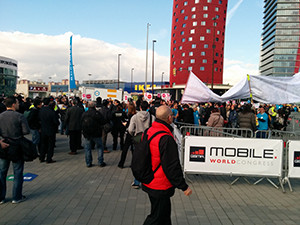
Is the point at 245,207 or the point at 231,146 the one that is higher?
the point at 231,146

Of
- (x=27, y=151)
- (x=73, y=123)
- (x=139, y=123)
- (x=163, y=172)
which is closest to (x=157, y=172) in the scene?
(x=163, y=172)

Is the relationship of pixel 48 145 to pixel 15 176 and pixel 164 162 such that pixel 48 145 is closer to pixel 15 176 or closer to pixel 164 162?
pixel 15 176

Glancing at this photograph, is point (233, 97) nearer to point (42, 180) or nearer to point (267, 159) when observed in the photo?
point (267, 159)

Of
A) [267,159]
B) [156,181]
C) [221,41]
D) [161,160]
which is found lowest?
[267,159]

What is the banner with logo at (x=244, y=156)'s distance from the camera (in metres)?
5.78

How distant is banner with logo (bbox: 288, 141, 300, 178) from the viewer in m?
5.82

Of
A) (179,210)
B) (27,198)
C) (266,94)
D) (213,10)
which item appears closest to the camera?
(179,210)

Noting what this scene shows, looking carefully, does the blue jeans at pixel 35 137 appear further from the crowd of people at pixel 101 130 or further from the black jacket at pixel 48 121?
the black jacket at pixel 48 121

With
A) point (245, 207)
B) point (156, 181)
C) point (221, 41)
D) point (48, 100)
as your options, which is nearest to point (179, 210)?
point (245, 207)

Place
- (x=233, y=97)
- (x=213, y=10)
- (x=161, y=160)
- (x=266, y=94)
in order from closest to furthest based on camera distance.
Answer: (x=161, y=160) < (x=266, y=94) < (x=233, y=97) < (x=213, y=10)

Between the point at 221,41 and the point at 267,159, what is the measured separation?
214ft

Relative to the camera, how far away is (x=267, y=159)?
228 inches

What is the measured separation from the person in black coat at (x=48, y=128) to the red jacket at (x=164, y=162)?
5.55 meters

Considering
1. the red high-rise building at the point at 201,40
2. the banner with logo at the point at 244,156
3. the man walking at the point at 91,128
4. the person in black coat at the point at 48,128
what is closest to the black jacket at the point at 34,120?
the person in black coat at the point at 48,128
